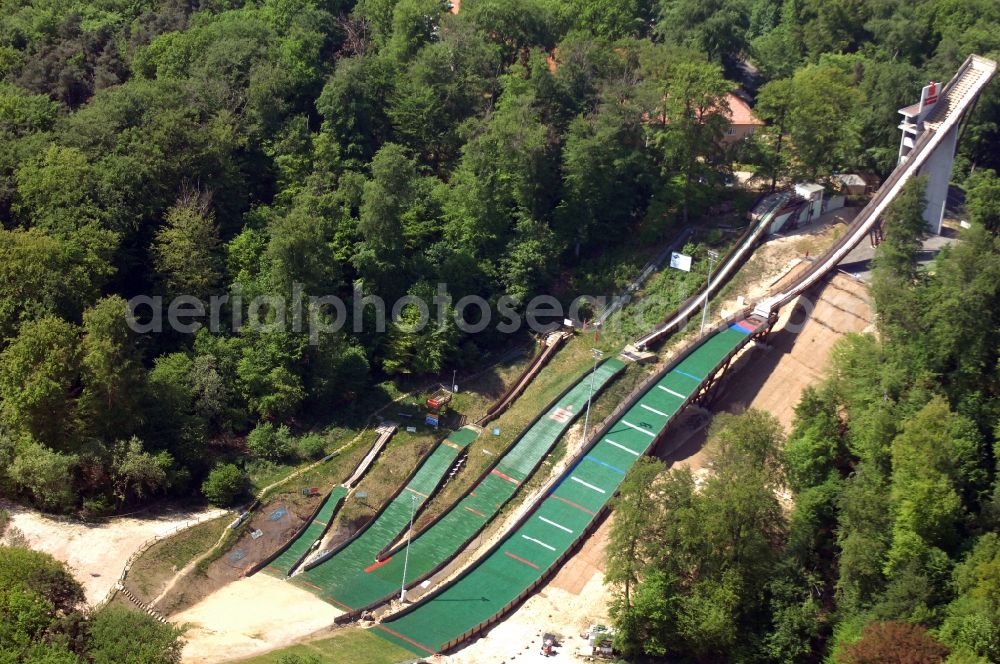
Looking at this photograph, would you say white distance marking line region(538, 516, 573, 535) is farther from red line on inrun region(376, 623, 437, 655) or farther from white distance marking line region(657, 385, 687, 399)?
white distance marking line region(657, 385, 687, 399)

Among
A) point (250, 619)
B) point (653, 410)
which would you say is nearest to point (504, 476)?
point (653, 410)

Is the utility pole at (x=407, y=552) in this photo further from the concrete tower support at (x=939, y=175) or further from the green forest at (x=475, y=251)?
the concrete tower support at (x=939, y=175)

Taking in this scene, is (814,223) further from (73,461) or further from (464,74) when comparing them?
(73,461)

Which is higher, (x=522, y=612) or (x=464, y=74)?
(x=464, y=74)

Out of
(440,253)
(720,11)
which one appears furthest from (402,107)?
(720,11)

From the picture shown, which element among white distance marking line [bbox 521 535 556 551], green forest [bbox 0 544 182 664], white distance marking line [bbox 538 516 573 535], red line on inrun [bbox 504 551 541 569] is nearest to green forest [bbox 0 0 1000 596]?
green forest [bbox 0 544 182 664]

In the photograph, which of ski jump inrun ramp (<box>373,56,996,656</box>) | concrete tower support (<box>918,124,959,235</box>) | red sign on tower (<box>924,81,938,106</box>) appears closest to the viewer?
ski jump inrun ramp (<box>373,56,996,656</box>)

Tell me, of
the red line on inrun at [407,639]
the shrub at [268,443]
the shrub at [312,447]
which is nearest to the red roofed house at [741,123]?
the shrub at [312,447]
